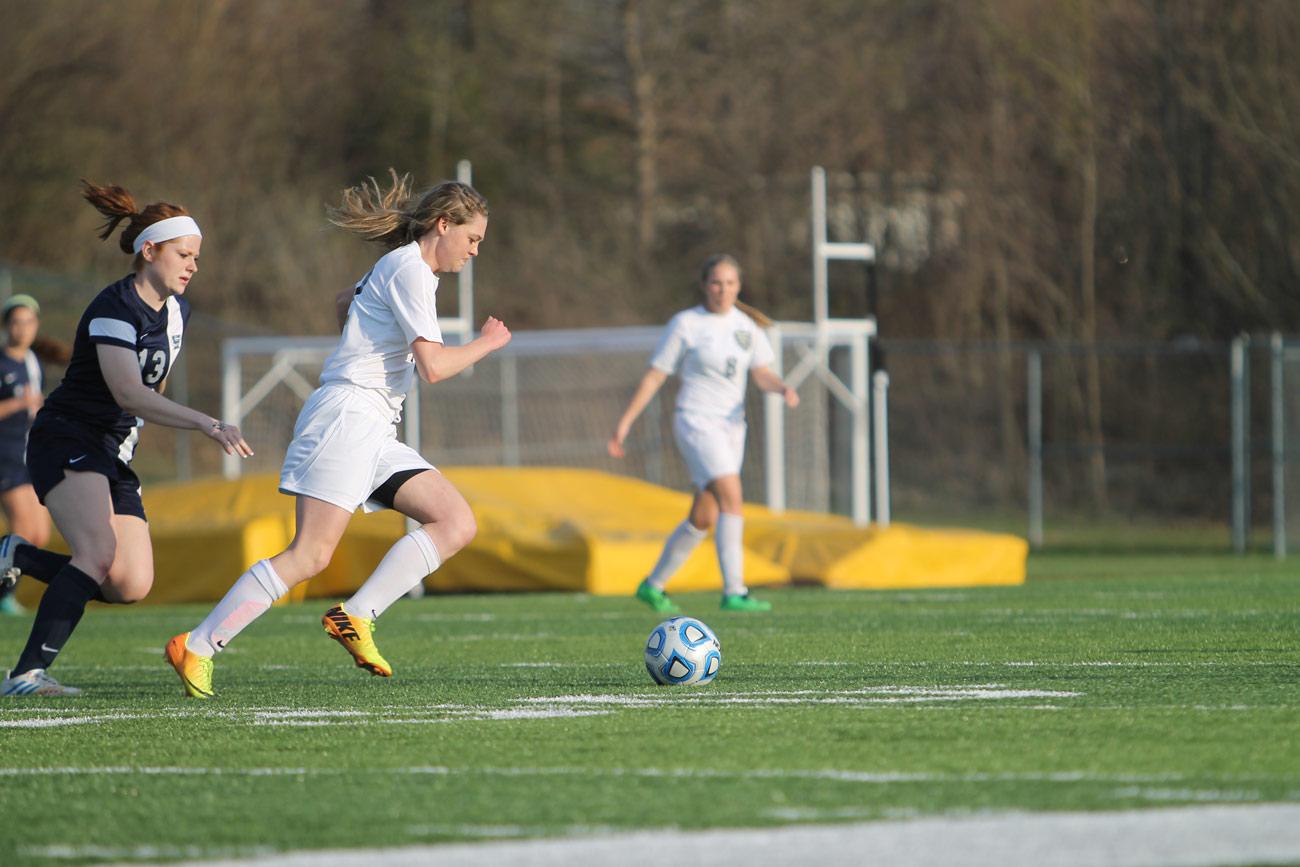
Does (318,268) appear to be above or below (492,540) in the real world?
above

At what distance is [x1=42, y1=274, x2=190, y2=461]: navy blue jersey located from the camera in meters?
7.35

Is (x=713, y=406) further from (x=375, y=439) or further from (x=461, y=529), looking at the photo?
(x=375, y=439)

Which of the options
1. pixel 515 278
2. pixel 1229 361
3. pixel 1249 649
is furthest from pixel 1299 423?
pixel 515 278

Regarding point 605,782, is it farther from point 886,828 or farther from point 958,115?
point 958,115

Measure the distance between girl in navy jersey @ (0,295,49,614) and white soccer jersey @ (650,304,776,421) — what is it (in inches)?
172

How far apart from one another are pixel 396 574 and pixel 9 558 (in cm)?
177

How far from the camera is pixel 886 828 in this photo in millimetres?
4152

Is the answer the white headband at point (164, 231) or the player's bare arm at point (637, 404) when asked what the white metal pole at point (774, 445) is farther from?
the white headband at point (164, 231)

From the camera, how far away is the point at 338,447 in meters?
7.13

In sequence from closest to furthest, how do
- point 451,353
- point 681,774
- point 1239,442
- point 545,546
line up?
1. point 681,774
2. point 451,353
3. point 545,546
4. point 1239,442

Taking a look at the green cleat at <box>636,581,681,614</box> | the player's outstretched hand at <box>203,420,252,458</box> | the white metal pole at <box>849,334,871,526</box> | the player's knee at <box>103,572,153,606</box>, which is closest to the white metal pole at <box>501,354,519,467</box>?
the white metal pole at <box>849,334,871,526</box>

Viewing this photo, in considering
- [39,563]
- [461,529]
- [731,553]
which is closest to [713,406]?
[731,553]

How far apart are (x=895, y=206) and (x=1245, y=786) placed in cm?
2736

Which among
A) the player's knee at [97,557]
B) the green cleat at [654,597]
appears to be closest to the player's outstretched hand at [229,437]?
the player's knee at [97,557]
